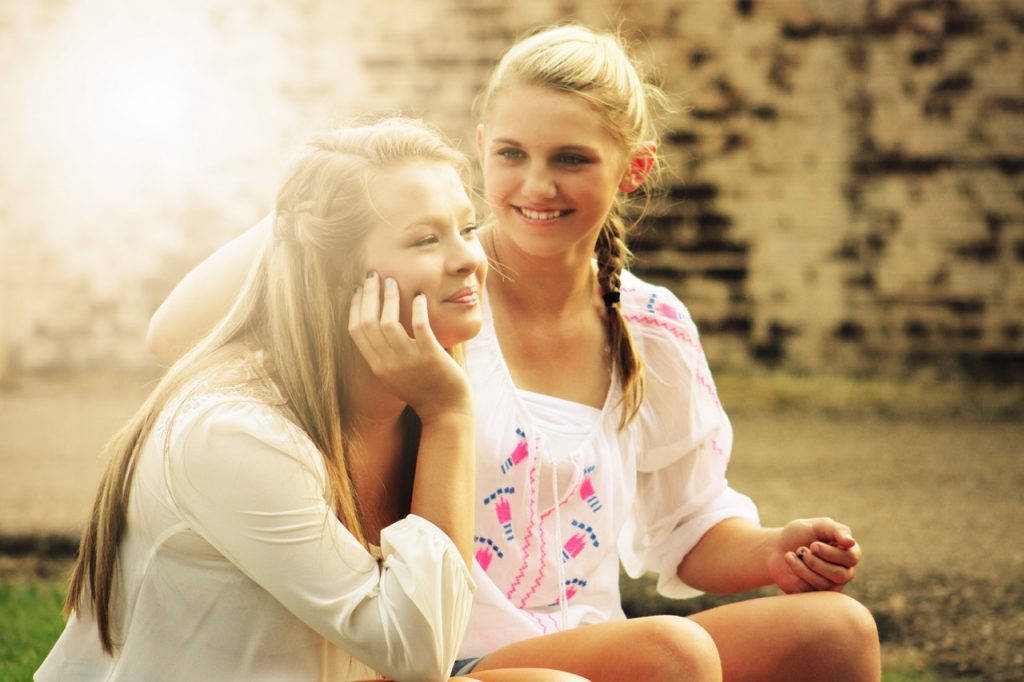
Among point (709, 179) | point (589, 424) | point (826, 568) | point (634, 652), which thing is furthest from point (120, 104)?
point (634, 652)

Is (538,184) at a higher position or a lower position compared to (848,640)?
higher

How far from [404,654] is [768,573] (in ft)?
2.91

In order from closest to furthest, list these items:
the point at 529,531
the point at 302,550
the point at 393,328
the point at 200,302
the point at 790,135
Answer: the point at 302,550, the point at 393,328, the point at 200,302, the point at 529,531, the point at 790,135

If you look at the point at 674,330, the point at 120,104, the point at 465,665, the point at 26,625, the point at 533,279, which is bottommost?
the point at 26,625

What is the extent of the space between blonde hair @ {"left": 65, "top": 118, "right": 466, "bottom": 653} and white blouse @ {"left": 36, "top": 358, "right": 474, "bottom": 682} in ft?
0.11

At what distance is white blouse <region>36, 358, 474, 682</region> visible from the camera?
1.84 meters

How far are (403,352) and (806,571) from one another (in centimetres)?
89

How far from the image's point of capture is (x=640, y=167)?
2746 mm

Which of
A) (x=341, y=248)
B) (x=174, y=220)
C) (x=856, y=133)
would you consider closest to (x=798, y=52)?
(x=856, y=133)

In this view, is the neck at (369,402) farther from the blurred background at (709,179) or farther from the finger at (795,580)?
the blurred background at (709,179)

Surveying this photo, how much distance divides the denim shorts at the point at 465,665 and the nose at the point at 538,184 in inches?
34.8

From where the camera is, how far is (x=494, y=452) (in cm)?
243

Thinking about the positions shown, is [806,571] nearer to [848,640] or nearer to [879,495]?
[848,640]

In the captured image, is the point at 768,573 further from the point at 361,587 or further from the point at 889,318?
the point at 889,318
